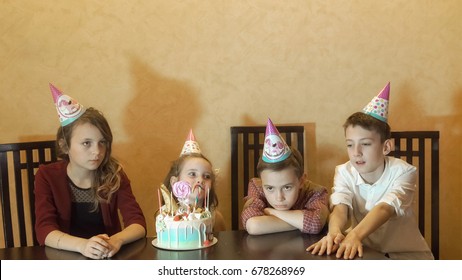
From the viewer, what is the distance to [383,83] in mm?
2625

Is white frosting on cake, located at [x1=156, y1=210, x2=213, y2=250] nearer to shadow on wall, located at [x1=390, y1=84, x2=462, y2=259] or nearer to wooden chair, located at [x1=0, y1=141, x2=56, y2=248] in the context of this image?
wooden chair, located at [x1=0, y1=141, x2=56, y2=248]

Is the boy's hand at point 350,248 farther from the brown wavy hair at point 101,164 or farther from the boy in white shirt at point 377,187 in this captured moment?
the brown wavy hair at point 101,164

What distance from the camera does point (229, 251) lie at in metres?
1.59

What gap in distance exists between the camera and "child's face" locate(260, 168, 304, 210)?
186cm

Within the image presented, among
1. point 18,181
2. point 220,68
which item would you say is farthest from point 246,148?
point 18,181

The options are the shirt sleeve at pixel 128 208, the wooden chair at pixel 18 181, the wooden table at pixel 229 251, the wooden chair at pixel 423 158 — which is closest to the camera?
the wooden table at pixel 229 251

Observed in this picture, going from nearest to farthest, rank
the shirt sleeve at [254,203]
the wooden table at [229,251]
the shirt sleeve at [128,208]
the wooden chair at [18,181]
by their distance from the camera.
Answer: the wooden table at [229,251]
the shirt sleeve at [254,203]
the shirt sleeve at [128,208]
the wooden chair at [18,181]

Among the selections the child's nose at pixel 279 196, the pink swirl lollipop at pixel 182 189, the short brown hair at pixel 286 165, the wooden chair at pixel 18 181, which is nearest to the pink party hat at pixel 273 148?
the short brown hair at pixel 286 165

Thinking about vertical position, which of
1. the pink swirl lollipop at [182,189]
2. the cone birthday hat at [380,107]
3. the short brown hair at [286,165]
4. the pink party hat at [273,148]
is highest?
the cone birthday hat at [380,107]

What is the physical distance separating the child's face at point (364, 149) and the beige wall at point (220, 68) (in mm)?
660

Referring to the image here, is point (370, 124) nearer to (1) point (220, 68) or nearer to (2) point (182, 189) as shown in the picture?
(2) point (182, 189)

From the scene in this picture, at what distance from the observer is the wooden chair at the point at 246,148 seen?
2.56 metres

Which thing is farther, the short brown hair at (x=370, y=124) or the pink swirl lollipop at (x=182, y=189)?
the short brown hair at (x=370, y=124)
